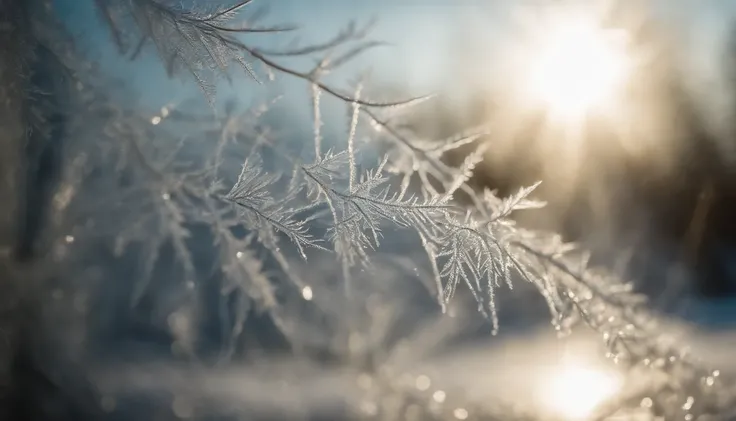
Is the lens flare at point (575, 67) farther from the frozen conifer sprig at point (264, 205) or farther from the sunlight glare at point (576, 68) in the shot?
the frozen conifer sprig at point (264, 205)

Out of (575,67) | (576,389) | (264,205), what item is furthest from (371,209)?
(575,67)

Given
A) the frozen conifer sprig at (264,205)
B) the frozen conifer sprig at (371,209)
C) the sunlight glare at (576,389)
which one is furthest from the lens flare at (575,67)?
the frozen conifer sprig at (264,205)

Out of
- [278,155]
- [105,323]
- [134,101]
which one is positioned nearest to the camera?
[278,155]

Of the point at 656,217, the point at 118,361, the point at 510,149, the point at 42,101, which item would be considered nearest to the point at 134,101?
the point at 42,101

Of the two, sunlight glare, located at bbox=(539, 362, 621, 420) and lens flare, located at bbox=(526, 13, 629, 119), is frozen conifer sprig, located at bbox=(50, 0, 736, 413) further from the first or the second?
lens flare, located at bbox=(526, 13, 629, 119)

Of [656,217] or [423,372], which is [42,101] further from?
[656,217]

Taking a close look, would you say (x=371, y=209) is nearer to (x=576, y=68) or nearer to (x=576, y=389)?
(x=576, y=389)
